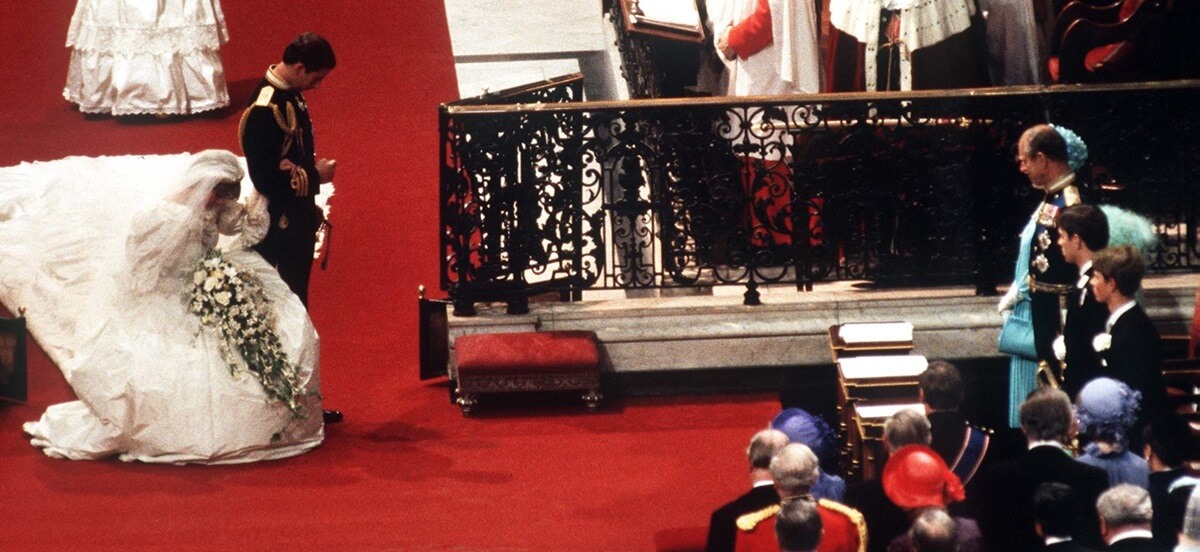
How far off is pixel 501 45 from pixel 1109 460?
7.78 meters

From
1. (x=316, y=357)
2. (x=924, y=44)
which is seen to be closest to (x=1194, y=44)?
(x=924, y=44)

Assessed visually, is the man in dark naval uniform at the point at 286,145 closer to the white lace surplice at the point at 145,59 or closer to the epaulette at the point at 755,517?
the epaulette at the point at 755,517

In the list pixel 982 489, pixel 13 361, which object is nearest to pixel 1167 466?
pixel 982 489

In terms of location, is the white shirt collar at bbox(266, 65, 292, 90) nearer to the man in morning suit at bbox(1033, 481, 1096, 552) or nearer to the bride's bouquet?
the bride's bouquet

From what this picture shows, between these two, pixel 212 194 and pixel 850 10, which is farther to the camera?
pixel 850 10

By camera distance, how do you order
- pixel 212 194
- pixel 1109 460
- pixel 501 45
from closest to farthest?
pixel 1109 460
pixel 212 194
pixel 501 45

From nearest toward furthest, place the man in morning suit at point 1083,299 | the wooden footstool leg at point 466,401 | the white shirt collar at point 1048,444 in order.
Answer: the white shirt collar at point 1048,444, the man in morning suit at point 1083,299, the wooden footstool leg at point 466,401

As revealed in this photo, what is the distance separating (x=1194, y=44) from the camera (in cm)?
1026

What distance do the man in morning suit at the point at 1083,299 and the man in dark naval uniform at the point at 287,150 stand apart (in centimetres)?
334

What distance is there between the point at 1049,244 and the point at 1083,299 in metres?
→ 0.33

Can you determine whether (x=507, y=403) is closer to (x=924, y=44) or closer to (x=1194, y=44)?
(x=924, y=44)

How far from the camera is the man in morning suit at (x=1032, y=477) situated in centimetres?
627

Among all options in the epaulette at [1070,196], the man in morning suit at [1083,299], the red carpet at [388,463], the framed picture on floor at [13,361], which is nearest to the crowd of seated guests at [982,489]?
the man in morning suit at [1083,299]

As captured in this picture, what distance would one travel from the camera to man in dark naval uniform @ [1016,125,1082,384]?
25.5ft
